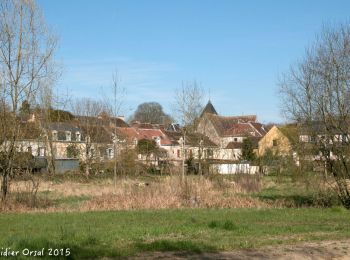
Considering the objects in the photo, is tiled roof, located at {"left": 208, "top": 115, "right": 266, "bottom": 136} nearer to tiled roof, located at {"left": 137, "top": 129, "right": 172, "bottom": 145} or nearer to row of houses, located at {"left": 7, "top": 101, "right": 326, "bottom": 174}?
row of houses, located at {"left": 7, "top": 101, "right": 326, "bottom": 174}

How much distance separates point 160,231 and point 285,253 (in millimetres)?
4028

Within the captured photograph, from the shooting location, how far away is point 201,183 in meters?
26.2

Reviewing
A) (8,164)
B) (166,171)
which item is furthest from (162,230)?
(166,171)

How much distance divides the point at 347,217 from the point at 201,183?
29.6ft

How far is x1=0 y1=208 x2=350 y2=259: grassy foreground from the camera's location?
10633 mm

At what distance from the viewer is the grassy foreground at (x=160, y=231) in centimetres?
1063

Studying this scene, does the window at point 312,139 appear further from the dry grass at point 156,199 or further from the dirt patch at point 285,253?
the dirt patch at point 285,253

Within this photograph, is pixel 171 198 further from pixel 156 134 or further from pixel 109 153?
pixel 156 134

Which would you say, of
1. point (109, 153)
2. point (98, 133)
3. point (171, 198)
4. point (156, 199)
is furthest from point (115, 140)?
point (156, 199)

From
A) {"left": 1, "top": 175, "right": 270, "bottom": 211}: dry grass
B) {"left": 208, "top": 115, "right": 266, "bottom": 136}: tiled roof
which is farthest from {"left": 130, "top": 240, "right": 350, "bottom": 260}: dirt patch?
{"left": 208, "top": 115, "right": 266, "bottom": 136}: tiled roof

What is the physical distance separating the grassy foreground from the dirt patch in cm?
45

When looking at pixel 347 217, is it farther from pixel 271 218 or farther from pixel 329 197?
pixel 329 197

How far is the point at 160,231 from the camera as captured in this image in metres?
13.5

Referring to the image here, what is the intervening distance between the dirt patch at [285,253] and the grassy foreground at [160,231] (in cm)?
45
